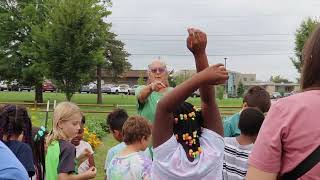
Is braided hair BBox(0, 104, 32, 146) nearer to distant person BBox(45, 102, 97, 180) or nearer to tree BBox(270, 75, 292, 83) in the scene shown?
distant person BBox(45, 102, 97, 180)

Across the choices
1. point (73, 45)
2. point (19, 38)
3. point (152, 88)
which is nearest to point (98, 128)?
point (152, 88)

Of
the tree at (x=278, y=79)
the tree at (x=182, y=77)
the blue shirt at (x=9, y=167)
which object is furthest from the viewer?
the tree at (x=278, y=79)

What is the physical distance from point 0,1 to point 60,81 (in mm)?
22510

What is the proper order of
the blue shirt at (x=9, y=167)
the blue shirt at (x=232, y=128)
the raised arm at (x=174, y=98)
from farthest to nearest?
1. the blue shirt at (x=232, y=128)
2. the raised arm at (x=174, y=98)
3. the blue shirt at (x=9, y=167)

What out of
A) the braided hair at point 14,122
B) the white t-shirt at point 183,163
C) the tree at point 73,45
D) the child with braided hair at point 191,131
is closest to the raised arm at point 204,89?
the child with braided hair at point 191,131

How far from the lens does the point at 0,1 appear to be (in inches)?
2063

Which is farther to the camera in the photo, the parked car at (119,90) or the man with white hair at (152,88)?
the parked car at (119,90)

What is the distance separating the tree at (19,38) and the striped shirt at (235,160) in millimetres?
44401

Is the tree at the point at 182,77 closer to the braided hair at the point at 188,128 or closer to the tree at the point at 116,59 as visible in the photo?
the braided hair at the point at 188,128

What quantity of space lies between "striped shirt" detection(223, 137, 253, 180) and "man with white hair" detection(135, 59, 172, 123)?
0.73 m

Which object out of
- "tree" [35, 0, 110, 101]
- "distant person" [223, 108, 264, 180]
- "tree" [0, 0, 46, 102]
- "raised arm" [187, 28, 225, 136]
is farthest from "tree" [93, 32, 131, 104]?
"raised arm" [187, 28, 225, 136]

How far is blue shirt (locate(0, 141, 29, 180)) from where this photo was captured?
5.99ft

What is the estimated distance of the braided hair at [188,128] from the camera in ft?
9.43

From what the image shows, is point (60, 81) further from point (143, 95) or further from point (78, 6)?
point (143, 95)
